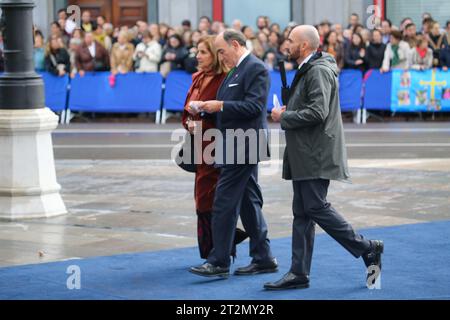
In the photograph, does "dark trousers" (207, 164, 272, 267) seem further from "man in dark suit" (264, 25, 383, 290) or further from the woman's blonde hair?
the woman's blonde hair

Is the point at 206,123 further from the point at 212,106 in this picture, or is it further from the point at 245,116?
the point at 245,116

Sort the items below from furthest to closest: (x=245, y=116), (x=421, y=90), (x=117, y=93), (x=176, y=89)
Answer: (x=117, y=93) → (x=176, y=89) → (x=421, y=90) → (x=245, y=116)

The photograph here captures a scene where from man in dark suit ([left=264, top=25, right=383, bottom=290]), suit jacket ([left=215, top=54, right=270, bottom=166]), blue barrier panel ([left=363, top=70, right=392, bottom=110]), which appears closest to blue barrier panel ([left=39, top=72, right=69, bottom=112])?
blue barrier panel ([left=363, top=70, right=392, bottom=110])

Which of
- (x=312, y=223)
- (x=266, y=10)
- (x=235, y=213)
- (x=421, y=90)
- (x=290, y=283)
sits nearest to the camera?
(x=290, y=283)

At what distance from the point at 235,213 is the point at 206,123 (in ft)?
2.72

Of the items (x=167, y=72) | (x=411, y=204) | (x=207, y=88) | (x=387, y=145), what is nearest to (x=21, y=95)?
(x=207, y=88)

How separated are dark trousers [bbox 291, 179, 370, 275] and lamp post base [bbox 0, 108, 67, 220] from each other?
4199 millimetres

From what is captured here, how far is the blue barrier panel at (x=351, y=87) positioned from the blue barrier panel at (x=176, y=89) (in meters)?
3.19

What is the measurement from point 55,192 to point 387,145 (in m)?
7.67

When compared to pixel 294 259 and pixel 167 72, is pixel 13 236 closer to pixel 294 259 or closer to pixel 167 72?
pixel 294 259

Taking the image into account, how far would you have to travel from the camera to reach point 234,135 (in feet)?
28.6

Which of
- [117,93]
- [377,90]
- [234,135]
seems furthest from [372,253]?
[117,93]

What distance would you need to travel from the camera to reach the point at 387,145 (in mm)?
18094

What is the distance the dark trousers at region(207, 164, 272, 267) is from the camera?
28.6 feet
